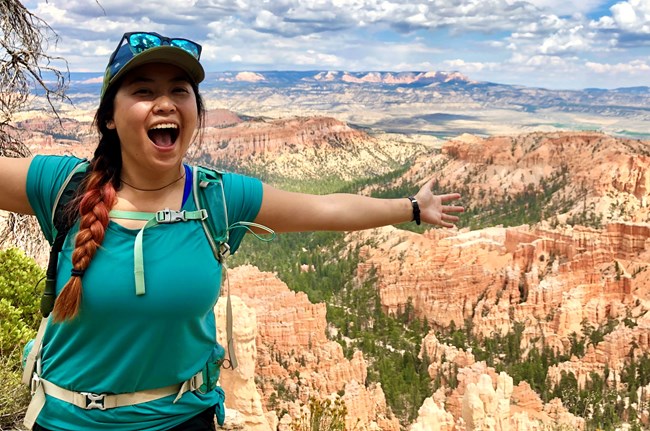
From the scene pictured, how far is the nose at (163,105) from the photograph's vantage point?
88.9 inches

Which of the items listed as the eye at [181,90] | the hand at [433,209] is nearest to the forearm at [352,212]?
the hand at [433,209]

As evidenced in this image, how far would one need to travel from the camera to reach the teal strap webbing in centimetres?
209

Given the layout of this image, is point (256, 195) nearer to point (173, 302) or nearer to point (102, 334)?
point (173, 302)

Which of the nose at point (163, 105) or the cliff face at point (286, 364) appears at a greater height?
the nose at point (163, 105)

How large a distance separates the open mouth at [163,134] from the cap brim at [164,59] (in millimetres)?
216

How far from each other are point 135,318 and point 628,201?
218 feet

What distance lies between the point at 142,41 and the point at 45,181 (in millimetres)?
611

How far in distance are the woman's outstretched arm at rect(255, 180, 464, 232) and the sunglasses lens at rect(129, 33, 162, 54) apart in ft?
2.30

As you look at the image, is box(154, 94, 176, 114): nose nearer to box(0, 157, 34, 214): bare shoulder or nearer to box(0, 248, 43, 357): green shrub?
box(0, 157, 34, 214): bare shoulder

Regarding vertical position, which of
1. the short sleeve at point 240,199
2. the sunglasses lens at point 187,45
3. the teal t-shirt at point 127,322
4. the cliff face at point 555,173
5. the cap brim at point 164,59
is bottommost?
the cliff face at point 555,173

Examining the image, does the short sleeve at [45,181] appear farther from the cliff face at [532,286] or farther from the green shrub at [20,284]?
the cliff face at [532,286]

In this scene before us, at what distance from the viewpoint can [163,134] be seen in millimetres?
2344

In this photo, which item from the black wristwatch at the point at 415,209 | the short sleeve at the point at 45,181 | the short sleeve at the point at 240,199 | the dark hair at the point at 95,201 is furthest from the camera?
the black wristwatch at the point at 415,209

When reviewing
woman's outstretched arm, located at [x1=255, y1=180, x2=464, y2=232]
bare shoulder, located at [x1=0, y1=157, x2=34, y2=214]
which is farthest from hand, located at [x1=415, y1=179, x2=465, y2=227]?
bare shoulder, located at [x1=0, y1=157, x2=34, y2=214]
